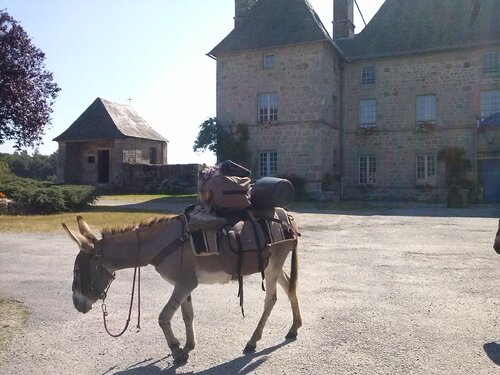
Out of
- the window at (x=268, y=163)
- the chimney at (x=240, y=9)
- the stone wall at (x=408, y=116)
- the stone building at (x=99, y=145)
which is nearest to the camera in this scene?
the stone wall at (x=408, y=116)

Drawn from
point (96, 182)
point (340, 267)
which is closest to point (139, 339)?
point (340, 267)

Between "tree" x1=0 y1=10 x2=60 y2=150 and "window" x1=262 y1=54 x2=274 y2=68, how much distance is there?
1155 centimetres

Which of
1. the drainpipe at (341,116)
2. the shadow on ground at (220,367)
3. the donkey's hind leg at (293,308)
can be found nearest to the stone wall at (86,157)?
the drainpipe at (341,116)

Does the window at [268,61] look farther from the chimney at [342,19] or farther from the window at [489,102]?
the window at [489,102]

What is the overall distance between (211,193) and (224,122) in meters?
24.8

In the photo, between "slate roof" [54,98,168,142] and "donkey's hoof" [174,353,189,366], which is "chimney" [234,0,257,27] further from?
"donkey's hoof" [174,353,189,366]

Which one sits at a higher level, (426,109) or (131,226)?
(426,109)

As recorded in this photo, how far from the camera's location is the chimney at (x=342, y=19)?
31422 millimetres

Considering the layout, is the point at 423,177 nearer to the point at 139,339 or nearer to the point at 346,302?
the point at 346,302

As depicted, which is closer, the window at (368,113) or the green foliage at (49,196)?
the green foliage at (49,196)

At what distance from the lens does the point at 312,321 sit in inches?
222

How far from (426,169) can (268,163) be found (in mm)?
8897

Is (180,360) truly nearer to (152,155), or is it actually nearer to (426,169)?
(426,169)

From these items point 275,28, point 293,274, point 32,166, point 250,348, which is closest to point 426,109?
point 275,28
